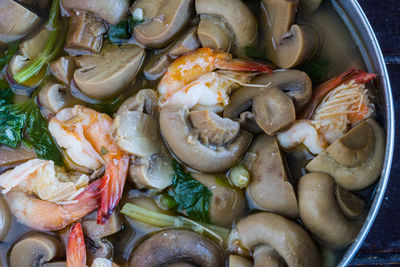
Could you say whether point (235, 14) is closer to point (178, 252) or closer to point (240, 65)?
point (240, 65)

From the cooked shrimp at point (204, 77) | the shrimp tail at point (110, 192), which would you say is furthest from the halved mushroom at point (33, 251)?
the cooked shrimp at point (204, 77)

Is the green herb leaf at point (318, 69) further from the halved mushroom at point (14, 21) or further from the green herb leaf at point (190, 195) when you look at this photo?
the halved mushroom at point (14, 21)

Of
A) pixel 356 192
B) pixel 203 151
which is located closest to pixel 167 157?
pixel 203 151

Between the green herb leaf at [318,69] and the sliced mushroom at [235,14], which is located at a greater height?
the sliced mushroom at [235,14]

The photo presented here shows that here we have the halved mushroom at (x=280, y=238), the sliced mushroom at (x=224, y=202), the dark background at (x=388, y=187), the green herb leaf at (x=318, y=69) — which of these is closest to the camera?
the halved mushroom at (x=280, y=238)

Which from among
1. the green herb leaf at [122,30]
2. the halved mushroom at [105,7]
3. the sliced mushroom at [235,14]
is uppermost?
the sliced mushroom at [235,14]

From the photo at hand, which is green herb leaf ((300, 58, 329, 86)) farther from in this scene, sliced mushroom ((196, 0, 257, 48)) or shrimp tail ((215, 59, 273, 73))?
sliced mushroom ((196, 0, 257, 48))

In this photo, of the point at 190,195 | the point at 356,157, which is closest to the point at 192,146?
the point at 190,195
